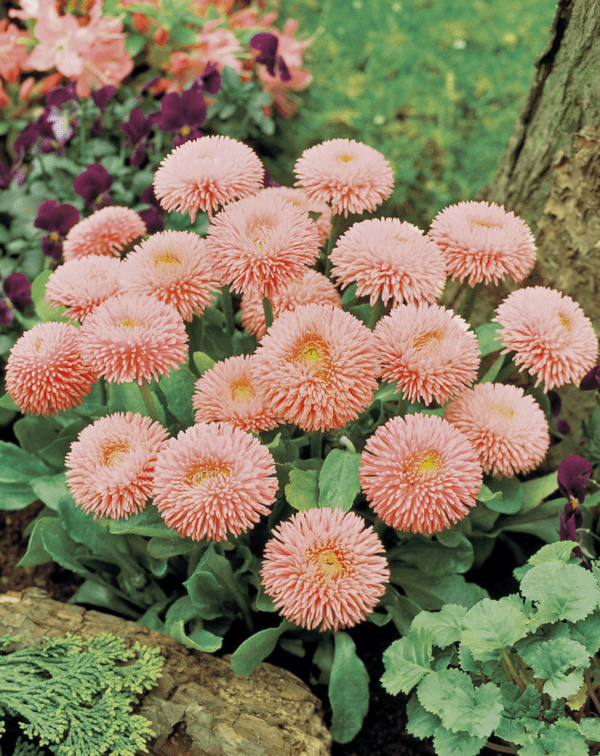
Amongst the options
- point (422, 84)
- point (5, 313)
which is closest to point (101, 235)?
point (5, 313)

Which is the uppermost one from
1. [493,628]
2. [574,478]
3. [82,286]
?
[82,286]

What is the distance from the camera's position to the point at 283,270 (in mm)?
1207

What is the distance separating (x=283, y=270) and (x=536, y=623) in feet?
2.56

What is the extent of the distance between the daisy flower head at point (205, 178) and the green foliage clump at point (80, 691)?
0.88 metres

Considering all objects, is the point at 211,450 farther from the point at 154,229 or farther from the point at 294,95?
the point at 294,95

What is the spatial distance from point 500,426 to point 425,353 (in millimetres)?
255

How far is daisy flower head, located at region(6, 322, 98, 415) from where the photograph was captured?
4.00ft

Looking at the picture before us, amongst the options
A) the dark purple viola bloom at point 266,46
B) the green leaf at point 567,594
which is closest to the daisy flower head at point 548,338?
the green leaf at point 567,594

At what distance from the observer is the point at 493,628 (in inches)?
43.5

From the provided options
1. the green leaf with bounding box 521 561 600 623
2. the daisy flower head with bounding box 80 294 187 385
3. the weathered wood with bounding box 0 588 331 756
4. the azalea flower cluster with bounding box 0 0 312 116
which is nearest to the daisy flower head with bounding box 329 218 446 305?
the daisy flower head with bounding box 80 294 187 385

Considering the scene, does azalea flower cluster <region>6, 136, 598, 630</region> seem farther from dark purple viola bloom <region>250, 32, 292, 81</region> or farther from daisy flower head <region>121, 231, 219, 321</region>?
dark purple viola bloom <region>250, 32, 292, 81</region>

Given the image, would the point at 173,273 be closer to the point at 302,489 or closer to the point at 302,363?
the point at 302,363

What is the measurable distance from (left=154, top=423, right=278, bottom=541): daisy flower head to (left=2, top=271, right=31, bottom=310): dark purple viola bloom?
37.4 inches

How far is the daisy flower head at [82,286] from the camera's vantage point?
1.33 metres
